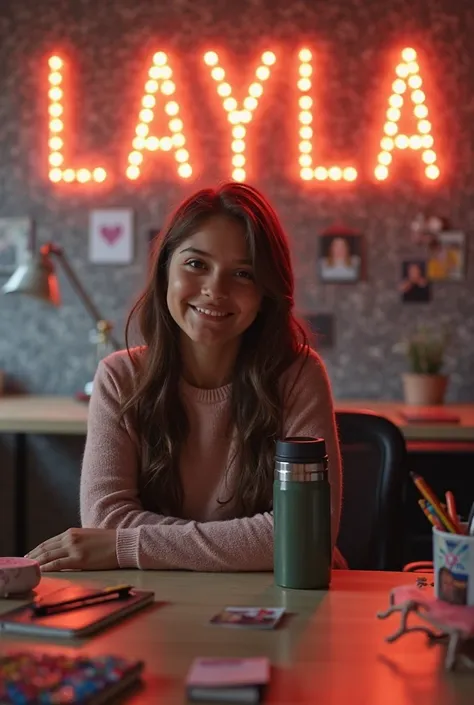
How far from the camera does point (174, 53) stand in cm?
320

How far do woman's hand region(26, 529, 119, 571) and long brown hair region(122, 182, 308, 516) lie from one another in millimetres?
238

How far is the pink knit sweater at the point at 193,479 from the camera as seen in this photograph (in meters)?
1.34

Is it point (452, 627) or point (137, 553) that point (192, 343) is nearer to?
point (137, 553)

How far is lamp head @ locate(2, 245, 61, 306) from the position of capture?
2943 mm

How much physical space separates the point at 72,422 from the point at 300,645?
1750mm

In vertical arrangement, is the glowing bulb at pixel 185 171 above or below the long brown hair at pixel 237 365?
above

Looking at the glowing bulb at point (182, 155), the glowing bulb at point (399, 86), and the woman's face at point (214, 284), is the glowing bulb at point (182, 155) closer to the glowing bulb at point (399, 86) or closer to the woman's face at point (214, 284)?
the glowing bulb at point (399, 86)

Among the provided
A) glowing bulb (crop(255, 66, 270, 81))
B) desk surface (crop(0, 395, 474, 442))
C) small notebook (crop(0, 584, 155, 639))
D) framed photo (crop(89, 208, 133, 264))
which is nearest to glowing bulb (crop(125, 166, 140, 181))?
framed photo (crop(89, 208, 133, 264))

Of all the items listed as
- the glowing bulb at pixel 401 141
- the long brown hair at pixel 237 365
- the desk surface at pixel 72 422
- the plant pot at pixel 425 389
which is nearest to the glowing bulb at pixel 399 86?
the glowing bulb at pixel 401 141

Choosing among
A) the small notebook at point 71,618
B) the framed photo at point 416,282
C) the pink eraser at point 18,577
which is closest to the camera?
the small notebook at point 71,618

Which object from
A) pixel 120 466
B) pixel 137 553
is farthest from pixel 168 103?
pixel 137 553

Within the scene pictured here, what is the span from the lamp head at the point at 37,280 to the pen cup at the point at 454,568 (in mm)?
2147

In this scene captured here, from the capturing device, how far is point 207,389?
1.67 metres

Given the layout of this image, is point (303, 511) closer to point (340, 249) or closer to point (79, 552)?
point (79, 552)
